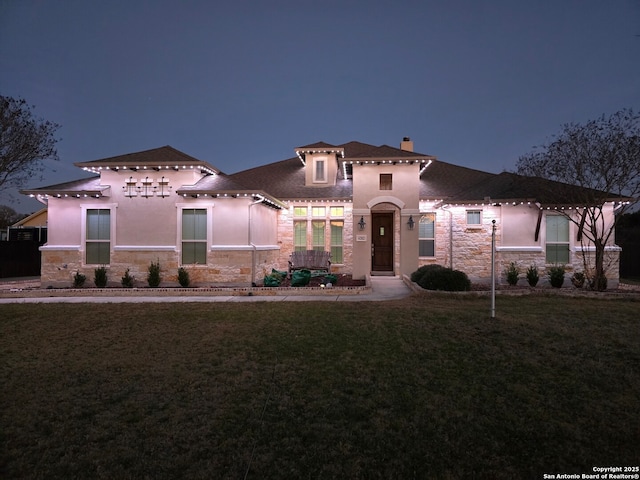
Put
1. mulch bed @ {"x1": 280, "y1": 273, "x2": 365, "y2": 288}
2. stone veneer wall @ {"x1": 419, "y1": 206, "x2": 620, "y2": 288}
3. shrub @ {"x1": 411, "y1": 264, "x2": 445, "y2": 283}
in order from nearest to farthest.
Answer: shrub @ {"x1": 411, "y1": 264, "x2": 445, "y2": 283} < mulch bed @ {"x1": 280, "y1": 273, "x2": 365, "y2": 288} < stone veneer wall @ {"x1": 419, "y1": 206, "x2": 620, "y2": 288}

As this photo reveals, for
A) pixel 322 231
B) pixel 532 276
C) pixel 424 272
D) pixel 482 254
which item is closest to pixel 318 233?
pixel 322 231

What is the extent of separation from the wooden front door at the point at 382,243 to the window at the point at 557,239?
569 cm

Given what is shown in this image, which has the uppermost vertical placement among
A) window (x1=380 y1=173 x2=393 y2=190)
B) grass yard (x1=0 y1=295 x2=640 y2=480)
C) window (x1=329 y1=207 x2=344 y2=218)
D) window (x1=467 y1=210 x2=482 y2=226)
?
window (x1=380 y1=173 x2=393 y2=190)

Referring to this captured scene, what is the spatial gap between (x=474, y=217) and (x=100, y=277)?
13.5 meters

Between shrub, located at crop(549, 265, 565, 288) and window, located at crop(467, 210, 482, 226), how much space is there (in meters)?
2.94

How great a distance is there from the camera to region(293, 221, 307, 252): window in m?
17.0

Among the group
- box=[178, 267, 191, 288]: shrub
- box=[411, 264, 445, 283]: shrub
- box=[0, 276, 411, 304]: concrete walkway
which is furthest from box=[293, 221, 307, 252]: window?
box=[411, 264, 445, 283]: shrub

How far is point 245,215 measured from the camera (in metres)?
13.3

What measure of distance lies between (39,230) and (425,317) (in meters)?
25.2

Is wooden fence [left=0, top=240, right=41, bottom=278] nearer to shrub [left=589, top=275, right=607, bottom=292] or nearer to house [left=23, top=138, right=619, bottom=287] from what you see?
house [left=23, top=138, right=619, bottom=287]

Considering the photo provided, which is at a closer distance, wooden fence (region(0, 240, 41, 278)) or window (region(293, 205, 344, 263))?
window (region(293, 205, 344, 263))

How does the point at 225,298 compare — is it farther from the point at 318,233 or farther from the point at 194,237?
the point at 318,233

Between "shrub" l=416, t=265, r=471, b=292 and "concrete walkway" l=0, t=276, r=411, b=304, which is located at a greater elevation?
"shrub" l=416, t=265, r=471, b=292

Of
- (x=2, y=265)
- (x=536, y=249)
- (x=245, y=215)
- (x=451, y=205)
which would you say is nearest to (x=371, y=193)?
(x=451, y=205)
